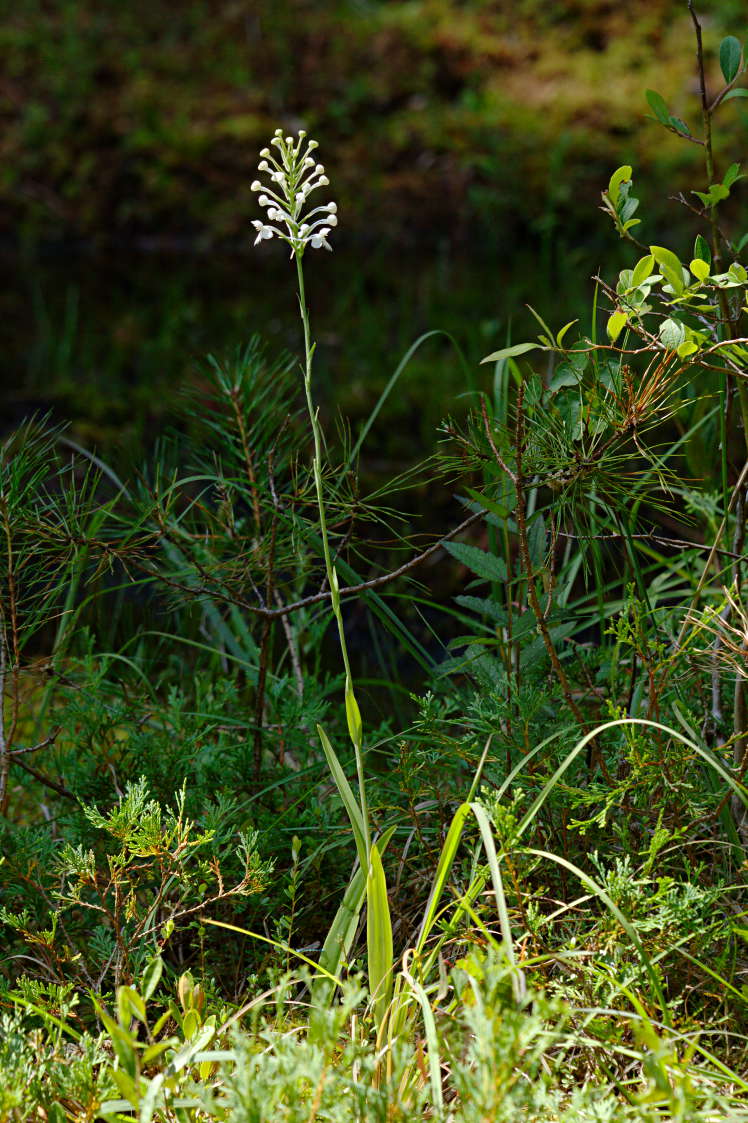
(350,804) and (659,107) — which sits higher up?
(659,107)

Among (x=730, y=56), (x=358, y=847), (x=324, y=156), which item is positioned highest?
(x=730, y=56)

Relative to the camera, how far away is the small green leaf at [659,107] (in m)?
1.12

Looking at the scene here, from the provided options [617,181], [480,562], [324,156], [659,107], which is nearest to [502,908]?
[480,562]

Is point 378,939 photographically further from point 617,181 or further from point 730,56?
point 730,56

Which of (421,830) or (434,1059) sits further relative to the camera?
(421,830)

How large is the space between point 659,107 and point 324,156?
579cm

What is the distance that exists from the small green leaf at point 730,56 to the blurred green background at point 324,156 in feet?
7.77

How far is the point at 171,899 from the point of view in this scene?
122 cm

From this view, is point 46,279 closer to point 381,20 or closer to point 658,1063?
point 381,20

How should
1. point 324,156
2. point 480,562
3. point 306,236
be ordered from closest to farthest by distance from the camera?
point 306,236, point 480,562, point 324,156

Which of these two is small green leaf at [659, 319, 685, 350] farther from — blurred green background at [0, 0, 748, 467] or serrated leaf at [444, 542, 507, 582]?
blurred green background at [0, 0, 748, 467]

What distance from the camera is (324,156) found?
257 inches

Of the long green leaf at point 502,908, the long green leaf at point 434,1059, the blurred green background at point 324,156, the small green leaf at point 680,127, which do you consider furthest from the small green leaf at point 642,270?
the blurred green background at point 324,156

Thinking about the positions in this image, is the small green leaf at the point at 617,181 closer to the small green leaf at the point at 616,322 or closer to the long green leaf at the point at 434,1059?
the small green leaf at the point at 616,322
